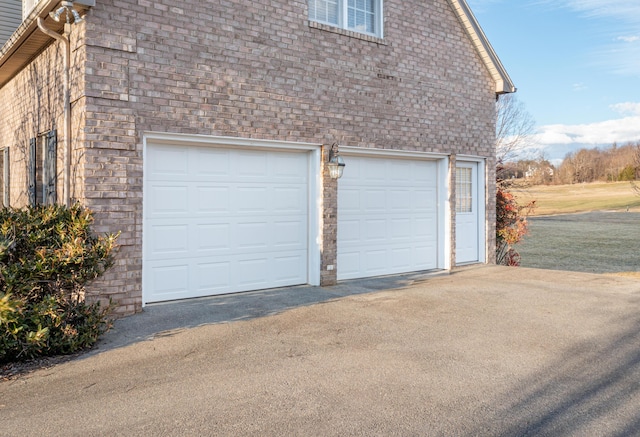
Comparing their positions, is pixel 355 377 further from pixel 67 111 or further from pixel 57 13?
pixel 57 13

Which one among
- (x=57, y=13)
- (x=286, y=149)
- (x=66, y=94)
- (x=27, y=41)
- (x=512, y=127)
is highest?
(x=512, y=127)

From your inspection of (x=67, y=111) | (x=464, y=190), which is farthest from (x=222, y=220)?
(x=464, y=190)

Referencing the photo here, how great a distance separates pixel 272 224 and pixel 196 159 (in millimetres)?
1632

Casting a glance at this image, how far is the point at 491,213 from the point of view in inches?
454

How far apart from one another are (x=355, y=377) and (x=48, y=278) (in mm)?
3104

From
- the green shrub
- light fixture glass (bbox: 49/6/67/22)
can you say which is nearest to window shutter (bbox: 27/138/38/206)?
light fixture glass (bbox: 49/6/67/22)

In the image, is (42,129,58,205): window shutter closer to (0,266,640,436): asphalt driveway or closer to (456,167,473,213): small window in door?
(0,266,640,436): asphalt driveway

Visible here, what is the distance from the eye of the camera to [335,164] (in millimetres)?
8617

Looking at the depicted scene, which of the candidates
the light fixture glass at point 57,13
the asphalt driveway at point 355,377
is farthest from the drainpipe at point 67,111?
the asphalt driveway at point 355,377

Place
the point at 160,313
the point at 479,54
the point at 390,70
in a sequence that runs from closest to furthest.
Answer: the point at 160,313, the point at 390,70, the point at 479,54

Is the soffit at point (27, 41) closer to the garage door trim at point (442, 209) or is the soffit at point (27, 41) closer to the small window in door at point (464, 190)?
the garage door trim at point (442, 209)

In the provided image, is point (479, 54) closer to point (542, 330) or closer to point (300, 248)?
point (300, 248)

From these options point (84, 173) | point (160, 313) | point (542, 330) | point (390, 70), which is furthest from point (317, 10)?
point (542, 330)

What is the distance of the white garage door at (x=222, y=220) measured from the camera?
7359 mm
